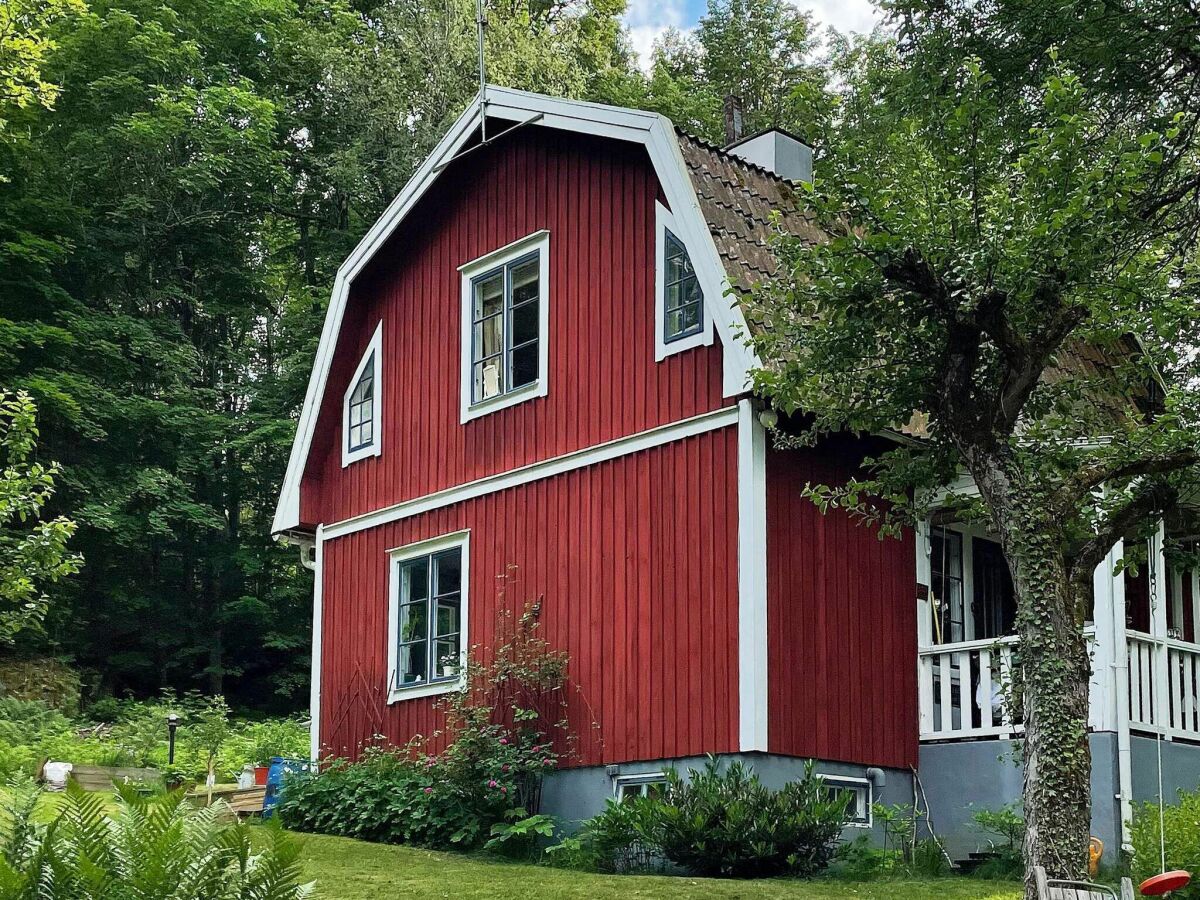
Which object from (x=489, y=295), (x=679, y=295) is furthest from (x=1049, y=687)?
(x=489, y=295)

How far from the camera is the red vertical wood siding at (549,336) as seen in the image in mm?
13492

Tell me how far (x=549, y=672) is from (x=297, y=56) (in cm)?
2162

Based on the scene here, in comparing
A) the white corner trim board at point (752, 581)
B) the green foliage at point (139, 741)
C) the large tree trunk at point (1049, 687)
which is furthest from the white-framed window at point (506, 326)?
the green foliage at point (139, 741)

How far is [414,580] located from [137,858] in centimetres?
960

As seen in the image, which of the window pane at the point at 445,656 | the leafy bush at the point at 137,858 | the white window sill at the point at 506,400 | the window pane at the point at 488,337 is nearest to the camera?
the leafy bush at the point at 137,858

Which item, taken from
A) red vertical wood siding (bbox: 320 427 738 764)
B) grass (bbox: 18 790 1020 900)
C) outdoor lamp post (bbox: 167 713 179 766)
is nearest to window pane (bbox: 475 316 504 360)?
red vertical wood siding (bbox: 320 427 738 764)

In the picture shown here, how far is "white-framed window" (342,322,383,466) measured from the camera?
1656 cm

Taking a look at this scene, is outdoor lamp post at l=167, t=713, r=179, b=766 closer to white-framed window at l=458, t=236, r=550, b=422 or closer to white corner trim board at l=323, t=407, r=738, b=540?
white corner trim board at l=323, t=407, r=738, b=540

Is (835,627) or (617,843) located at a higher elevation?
(835,627)

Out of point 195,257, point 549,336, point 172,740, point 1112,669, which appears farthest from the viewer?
point 195,257

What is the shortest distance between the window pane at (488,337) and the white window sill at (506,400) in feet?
1.81

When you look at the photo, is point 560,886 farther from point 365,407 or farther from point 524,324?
point 365,407

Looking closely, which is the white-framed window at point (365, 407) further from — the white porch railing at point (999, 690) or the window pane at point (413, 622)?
the white porch railing at point (999, 690)

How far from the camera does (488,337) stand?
15.3 metres
